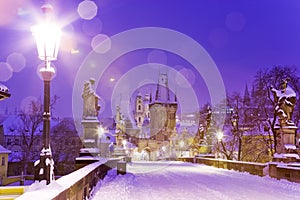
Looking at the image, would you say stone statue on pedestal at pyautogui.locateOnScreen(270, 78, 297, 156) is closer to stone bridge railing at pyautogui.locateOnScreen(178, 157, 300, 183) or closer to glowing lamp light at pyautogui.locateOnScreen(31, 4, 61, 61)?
stone bridge railing at pyautogui.locateOnScreen(178, 157, 300, 183)

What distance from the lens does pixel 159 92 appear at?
108 m

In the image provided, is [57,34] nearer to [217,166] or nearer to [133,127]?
A: [217,166]

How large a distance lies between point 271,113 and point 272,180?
22017 mm

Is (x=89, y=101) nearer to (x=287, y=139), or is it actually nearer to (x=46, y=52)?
(x=287, y=139)

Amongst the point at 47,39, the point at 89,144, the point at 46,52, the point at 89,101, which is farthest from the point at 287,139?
the point at 47,39

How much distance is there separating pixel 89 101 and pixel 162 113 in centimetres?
8745

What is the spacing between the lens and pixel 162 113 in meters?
104

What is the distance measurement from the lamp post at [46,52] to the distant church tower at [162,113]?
91451mm

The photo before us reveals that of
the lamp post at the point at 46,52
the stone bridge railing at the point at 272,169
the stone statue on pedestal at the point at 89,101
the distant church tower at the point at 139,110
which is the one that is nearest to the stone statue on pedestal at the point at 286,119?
the stone bridge railing at the point at 272,169

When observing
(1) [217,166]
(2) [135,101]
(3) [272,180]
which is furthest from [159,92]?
(3) [272,180]

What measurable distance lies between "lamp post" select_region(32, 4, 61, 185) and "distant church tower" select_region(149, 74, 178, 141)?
91451 millimetres

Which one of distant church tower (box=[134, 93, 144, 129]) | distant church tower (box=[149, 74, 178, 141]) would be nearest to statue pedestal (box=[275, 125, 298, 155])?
distant church tower (box=[149, 74, 178, 141])

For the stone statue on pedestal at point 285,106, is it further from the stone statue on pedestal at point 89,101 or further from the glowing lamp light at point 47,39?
the glowing lamp light at point 47,39

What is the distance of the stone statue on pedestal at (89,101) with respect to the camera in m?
17.0
